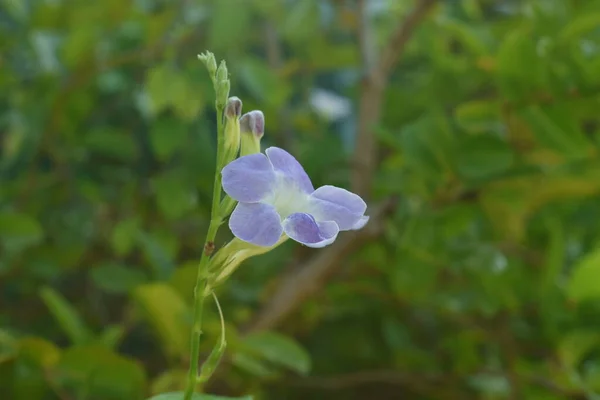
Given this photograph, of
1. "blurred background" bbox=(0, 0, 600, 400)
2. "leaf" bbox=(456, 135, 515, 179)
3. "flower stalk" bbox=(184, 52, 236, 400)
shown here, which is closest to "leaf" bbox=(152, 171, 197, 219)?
"blurred background" bbox=(0, 0, 600, 400)

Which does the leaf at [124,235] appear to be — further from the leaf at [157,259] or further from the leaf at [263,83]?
the leaf at [263,83]

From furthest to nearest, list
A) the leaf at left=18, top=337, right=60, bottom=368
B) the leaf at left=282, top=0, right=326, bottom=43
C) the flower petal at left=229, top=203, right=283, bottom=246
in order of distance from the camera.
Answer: the leaf at left=282, top=0, right=326, bottom=43
the leaf at left=18, top=337, right=60, bottom=368
the flower petal at left=229, top=203, right=283, bottom=246

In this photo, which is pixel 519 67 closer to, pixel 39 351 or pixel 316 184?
pixel 316 184

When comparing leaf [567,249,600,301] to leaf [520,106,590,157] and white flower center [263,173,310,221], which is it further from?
white flower center [263,173,310,221]

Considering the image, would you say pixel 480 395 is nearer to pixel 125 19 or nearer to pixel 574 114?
pixel 574 114

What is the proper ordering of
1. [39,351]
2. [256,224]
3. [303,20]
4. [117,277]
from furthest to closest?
[303,20], [117,277], [39,351], [256,224]

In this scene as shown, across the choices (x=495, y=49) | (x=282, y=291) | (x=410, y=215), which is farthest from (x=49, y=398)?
(x=495, y=49)

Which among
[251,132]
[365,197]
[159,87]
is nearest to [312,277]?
[365,197]
